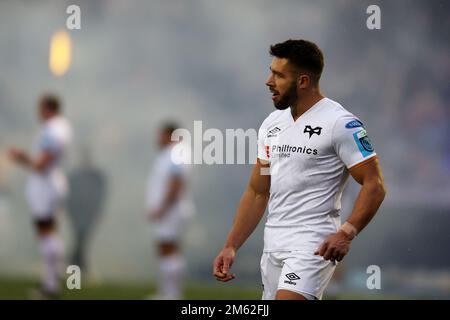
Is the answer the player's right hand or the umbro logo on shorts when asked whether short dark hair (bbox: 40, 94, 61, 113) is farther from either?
the umbro logo on shorts

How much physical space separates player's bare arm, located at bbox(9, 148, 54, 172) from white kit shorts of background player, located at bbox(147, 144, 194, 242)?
1.18 m

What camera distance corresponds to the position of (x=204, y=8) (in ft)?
34.2

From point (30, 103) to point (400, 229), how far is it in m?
4.62

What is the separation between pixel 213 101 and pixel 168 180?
5.20ft

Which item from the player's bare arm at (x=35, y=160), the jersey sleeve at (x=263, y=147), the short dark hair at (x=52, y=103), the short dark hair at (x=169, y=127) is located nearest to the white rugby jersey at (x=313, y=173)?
the jersey sleeve at (x=263, y=147)

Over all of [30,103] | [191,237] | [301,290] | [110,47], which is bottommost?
[191,237]

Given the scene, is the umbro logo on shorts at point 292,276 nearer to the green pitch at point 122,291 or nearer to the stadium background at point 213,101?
the green pitch at point 122,291

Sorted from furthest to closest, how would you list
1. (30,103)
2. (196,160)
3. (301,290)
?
1. (30,103)
2. (196,160)
3. (301,290)

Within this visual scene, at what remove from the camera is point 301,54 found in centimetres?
447

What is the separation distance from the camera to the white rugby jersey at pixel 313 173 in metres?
4.30
